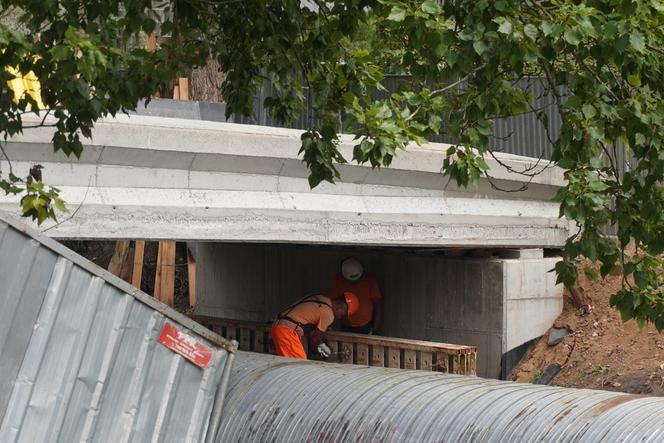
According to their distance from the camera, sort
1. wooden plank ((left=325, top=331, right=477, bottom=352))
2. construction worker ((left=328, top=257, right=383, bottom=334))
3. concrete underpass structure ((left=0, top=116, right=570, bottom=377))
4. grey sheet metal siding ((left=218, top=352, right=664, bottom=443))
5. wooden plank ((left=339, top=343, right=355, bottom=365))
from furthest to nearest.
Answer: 1. construction worker ((left=328, top=257, right=383, bottom=334))
2. wooden plank ((left=339, top=343, right=355, bottom=365))
3. wooden plank ((left=325, top=331, right=477, bottom=352))
4. concrete underpass structure ((left=0, top=116, right=570, bottom=377))
5. grey sheet metal siding ((left=218, top=352, right=664, bottom=443))

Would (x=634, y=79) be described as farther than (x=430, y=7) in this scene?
Yes

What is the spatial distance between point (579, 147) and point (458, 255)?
820 centimetres

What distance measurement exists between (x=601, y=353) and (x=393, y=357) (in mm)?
2684

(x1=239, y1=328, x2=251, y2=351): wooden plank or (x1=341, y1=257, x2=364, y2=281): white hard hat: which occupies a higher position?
(x1=341, y1=257, x2=364, y2=281): white hard hat

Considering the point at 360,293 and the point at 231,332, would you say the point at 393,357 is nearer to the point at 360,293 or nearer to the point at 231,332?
the point at 360,293

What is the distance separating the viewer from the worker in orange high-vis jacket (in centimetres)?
1230

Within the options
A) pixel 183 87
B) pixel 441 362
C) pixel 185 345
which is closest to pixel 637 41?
pixel 185 345

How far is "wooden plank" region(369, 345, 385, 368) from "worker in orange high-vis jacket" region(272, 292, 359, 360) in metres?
0.49

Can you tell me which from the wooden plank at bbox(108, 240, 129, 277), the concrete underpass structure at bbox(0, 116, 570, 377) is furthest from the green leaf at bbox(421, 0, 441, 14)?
the wooden plank at bbox(108, 240, 129, 277)

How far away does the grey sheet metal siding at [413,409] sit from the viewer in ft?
19.2

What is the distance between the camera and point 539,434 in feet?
19.2

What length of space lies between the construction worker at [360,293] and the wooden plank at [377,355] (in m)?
1.98

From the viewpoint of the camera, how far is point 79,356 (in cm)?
635

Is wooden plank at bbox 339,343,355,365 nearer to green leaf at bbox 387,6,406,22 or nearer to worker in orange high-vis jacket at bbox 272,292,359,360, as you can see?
worker in orange high-vis jacket at bbox 272,292,359,360
